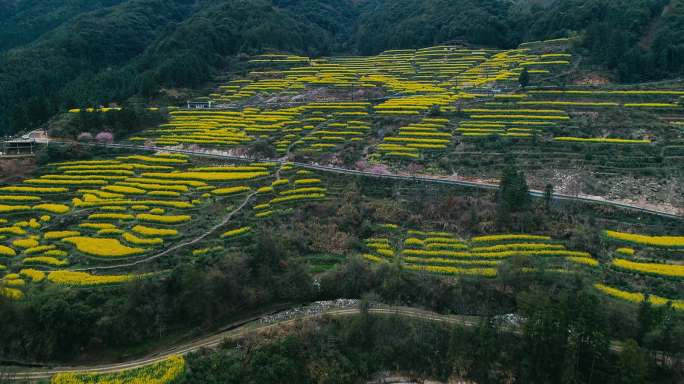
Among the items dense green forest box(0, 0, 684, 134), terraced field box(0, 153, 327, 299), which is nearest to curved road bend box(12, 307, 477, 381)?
terraced field box(0, 153, 327, 299)

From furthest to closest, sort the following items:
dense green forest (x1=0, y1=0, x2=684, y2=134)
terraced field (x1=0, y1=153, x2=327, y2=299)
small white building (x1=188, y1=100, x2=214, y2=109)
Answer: small white building (x1=188, y1=100, x2=214, y2=109) → dense green forest (x1=0, y1=0, x2=684, y2=134) → terraced field (x1=0, y1=153, x2=327, y2=299)

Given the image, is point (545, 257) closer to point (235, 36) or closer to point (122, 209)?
point (122, 209)

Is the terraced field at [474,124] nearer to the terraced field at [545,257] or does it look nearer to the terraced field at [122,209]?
the terraced field at [545,257]

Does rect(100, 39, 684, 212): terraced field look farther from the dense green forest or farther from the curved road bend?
the curved road bend

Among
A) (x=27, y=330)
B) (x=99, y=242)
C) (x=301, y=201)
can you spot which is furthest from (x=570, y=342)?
(x=99, y=242)

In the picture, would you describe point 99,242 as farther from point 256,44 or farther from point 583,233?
point 256,44

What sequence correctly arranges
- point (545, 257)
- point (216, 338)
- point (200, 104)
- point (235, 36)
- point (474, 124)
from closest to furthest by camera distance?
point (216, 338) → point (545, 257) → point (474, 124) → point (200, 104) → point (235, 36)

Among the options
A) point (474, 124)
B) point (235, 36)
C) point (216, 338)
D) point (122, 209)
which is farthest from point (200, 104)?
point (216, 338)

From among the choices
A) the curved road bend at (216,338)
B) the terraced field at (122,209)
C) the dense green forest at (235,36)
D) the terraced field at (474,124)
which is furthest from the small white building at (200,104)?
the curved road bend at (216,338)
